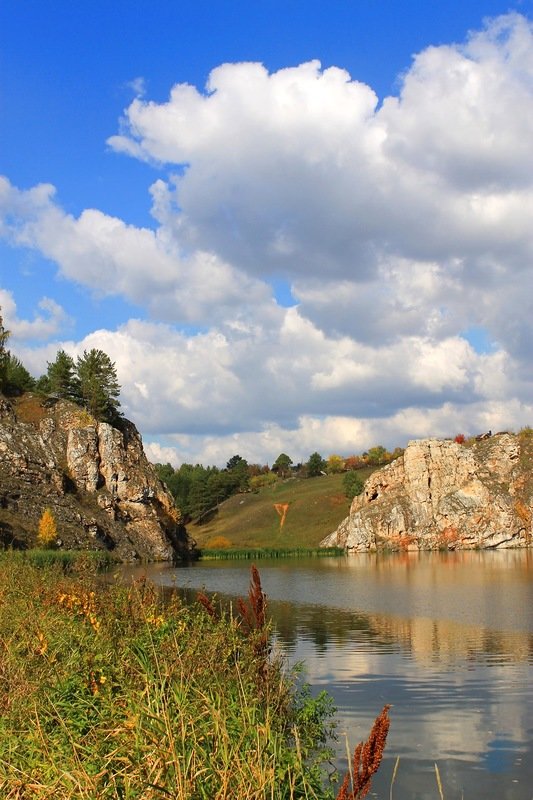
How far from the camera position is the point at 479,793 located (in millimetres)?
12594

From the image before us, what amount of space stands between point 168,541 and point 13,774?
115876 mm

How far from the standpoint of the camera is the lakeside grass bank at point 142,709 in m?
7.25

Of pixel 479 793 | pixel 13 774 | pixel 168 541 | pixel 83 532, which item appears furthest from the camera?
pixel 168 541

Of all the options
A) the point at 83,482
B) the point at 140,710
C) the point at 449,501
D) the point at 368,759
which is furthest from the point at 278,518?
the point at 368,759

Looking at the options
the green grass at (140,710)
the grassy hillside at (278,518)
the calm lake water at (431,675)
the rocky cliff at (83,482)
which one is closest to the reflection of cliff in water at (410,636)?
the calm lake water at (431,675)

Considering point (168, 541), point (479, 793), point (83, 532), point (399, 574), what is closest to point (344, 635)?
point (479, 793)

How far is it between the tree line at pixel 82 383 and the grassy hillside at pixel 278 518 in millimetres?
41073

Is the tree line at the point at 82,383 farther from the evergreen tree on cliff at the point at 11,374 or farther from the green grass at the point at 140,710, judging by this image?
the green grass at the point at 140,710

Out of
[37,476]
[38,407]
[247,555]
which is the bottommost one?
[247,555]

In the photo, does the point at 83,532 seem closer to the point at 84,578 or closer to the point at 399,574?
the point at 399,574

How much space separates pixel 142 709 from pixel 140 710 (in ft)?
0.81

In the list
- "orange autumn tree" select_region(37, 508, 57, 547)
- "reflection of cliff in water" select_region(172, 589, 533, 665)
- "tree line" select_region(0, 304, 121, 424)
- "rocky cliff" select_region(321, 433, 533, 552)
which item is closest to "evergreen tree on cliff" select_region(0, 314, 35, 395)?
"tree line" select_region(0, 304, 121, 424)

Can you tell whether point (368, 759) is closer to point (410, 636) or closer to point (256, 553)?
point (410, 636)

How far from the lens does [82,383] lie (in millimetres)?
129250
